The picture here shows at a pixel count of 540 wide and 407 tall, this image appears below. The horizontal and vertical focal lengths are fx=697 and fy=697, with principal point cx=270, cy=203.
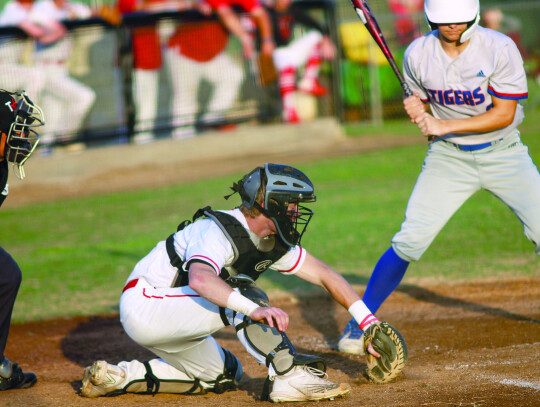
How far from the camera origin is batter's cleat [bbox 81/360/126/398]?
3.89 meters

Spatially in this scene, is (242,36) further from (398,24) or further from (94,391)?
(94,391)

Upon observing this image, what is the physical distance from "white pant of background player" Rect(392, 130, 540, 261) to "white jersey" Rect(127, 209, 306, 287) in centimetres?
94

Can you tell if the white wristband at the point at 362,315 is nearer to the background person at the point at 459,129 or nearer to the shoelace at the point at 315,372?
the shoelace at the point at 315,372

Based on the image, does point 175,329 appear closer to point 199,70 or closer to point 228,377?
point 228,377

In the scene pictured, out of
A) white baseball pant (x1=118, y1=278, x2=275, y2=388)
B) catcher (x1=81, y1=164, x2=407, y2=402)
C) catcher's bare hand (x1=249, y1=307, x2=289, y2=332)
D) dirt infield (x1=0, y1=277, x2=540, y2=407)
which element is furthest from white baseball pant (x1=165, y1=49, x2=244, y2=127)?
catcher's bare hand (x1=249, y1=307, x2=289, y2=332)

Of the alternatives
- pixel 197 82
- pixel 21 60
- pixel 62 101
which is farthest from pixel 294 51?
pixel 21 60

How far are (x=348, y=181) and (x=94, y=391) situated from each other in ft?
24.7

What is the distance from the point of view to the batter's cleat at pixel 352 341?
458 cm

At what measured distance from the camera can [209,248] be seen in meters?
3.61

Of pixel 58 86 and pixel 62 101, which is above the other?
pixel 58 86

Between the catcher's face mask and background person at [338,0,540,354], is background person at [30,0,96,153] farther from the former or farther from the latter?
background person at [338,0,540,354]

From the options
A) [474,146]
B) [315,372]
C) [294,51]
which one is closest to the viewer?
[315,372]

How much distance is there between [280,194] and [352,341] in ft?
4.78

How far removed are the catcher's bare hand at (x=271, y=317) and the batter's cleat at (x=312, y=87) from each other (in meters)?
12.0
